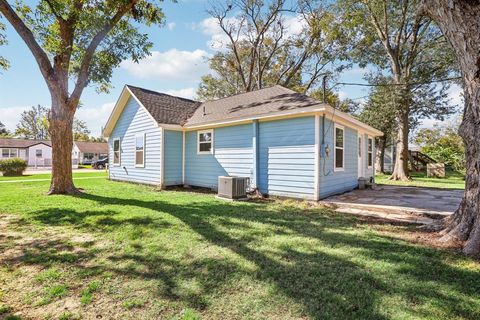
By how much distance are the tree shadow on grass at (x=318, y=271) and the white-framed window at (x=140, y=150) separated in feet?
23.0

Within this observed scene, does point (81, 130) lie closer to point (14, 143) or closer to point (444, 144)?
point (14, 143)

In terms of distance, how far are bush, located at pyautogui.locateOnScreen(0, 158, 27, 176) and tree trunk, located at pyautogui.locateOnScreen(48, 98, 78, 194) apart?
1404cm

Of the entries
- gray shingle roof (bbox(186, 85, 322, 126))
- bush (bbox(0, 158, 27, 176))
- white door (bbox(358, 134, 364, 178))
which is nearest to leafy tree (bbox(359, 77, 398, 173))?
white door (bbox(358, 134, 364, 178))

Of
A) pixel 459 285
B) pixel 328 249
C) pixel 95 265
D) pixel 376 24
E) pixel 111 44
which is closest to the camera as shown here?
pixel 459 285

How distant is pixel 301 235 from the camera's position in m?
4.40

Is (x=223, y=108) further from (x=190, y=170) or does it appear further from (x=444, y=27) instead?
(x=444, y=27)

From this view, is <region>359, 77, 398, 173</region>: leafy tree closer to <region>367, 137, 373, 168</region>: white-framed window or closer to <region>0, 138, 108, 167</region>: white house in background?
<region>367, 137, 373, 168</region>: white-framed window

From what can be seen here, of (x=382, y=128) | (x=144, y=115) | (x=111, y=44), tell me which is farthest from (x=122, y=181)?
(x=382, y=128)

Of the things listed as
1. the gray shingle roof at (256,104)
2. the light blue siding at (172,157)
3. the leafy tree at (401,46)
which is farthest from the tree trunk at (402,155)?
the light blue siding at (172,157)

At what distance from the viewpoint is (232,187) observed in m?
7.86

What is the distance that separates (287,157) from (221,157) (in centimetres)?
289

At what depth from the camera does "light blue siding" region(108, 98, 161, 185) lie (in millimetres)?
11019

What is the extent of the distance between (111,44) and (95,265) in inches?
362

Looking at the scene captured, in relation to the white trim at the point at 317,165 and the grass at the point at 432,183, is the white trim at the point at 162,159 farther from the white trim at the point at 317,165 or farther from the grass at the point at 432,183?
the grass at the point at 432,183
